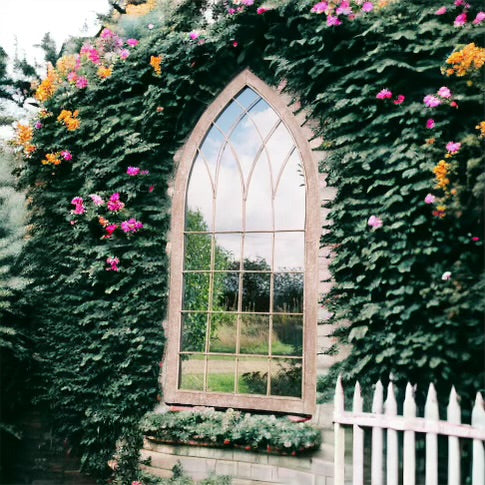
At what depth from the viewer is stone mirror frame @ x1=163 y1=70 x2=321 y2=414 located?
5.12 metres

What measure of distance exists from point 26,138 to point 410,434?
17.5 feet

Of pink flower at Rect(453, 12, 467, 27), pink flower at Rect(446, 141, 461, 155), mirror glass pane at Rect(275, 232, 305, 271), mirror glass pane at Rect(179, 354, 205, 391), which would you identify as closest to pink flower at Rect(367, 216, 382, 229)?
pink flower at Rect(446, 141, 461, 155)

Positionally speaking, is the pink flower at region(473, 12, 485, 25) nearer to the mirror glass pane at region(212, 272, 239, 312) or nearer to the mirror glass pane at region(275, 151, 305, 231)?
the mirror glass pane at region(275, 151, 305, 231)

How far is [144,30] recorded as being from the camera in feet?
21.8

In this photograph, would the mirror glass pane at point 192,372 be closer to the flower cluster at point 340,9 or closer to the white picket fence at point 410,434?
the white picket fence at point 410,434

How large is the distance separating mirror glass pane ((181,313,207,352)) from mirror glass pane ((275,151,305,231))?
1216 mm

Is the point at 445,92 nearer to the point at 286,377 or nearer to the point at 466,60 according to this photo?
the point at 466,60

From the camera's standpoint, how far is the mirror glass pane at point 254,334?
17.1 feet

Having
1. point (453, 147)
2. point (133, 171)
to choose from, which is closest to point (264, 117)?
point (133, 171)

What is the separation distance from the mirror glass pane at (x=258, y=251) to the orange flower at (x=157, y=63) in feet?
6.52

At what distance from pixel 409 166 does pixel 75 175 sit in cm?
376

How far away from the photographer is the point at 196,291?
570cm

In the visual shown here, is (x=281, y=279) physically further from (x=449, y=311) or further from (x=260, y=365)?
(x=449, y=311)

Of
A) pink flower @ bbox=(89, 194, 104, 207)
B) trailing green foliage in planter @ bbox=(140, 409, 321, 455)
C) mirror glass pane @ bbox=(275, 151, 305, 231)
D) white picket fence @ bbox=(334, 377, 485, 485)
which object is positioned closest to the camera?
white picket fence @ bbox=(334, 377, 485, 485)
